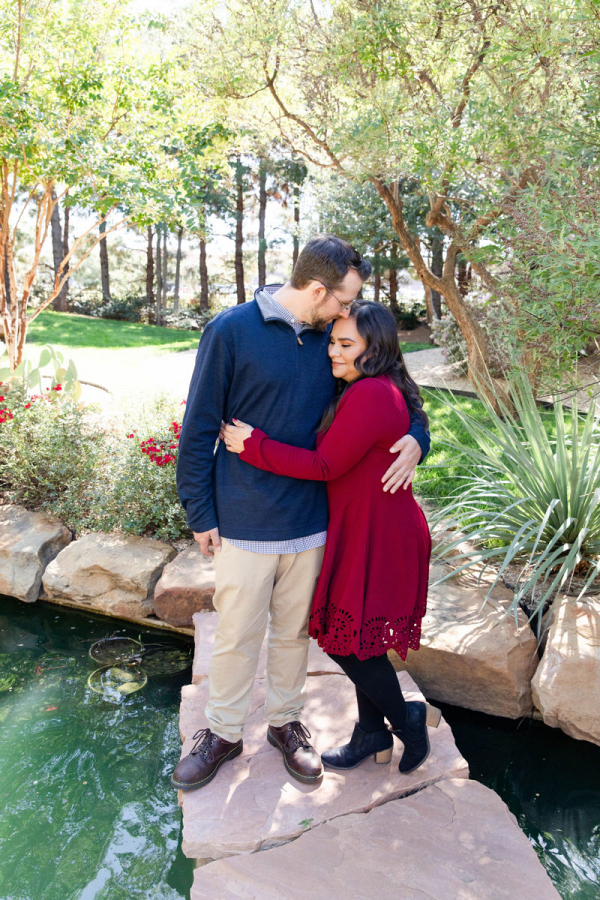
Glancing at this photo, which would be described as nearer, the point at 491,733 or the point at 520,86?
the point at 491,733

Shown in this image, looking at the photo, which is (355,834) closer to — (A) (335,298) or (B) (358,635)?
(B) (358,635)

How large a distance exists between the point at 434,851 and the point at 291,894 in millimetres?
457

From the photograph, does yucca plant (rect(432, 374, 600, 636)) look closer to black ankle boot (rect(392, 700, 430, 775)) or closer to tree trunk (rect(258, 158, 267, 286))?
black ankle boot (rect(392, 700, 430, 775))

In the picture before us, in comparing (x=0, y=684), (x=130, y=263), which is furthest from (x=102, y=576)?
(x=130, y=263)

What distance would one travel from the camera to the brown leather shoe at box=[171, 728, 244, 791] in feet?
7.23

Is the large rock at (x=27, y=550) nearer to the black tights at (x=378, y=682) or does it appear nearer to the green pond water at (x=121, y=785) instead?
the green pond water at (x=121, y=785)

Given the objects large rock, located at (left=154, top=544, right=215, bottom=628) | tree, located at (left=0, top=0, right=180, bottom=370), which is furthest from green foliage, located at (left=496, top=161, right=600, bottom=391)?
tree, located at (left=0, top=0, right=180, bottom=370)

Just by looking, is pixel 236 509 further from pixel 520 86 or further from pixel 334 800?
pixel 520 86

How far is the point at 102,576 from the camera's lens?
385cm

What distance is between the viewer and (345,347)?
2.03 metres

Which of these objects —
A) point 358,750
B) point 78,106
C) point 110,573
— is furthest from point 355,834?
point 78,106

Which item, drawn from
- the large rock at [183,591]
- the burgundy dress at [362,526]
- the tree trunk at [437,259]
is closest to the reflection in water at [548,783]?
the burgundy dress at [362,526]

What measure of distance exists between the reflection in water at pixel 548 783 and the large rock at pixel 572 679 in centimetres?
12

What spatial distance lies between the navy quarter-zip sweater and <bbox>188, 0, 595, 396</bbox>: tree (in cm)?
136
